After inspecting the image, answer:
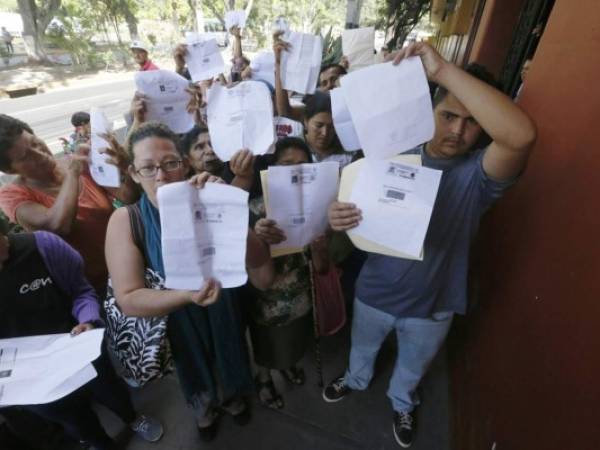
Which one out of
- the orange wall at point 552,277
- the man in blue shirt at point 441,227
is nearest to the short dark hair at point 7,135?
the man in blue shirt at point 441,227

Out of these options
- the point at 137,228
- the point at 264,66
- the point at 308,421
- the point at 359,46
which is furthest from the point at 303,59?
the point at 308,421

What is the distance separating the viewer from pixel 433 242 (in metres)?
1.29

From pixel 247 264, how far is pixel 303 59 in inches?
60.6

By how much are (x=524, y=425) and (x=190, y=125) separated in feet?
6.93

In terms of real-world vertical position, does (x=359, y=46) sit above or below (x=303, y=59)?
above

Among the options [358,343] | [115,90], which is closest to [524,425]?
[358,343]

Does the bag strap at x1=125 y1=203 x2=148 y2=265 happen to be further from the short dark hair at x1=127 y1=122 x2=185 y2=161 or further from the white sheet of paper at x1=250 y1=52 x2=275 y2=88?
the white sheet of paper at x1=250 y1=52 x2=275 y2=88

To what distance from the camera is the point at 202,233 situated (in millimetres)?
966

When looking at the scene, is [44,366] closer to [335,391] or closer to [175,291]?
[175,291]

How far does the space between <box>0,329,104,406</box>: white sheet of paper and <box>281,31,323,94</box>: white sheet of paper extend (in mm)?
1806

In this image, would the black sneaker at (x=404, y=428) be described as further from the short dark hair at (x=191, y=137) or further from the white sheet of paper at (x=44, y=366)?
the short dark hair at (x=191, y=137)

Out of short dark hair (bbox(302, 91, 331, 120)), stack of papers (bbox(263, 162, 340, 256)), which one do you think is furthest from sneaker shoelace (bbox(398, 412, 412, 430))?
short dark hair (bbox(302, 91, 331, 120))

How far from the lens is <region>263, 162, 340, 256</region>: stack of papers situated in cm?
111

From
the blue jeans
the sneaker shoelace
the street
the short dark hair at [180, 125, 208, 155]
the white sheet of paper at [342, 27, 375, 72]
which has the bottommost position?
the street
